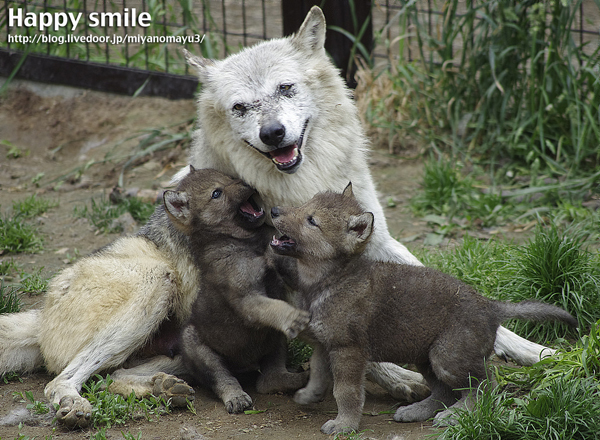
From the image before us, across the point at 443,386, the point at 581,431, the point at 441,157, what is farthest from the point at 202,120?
the point at 441,157

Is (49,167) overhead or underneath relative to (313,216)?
underneath

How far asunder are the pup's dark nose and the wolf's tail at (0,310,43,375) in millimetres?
2063

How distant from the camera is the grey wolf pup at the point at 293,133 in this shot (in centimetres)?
432

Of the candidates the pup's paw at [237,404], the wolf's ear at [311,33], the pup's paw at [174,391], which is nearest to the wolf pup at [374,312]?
the pup's paw at [237,404]

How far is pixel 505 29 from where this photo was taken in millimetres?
7285

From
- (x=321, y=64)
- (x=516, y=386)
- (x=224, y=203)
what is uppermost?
(x=321, y=64)

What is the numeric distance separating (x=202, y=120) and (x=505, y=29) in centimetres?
413

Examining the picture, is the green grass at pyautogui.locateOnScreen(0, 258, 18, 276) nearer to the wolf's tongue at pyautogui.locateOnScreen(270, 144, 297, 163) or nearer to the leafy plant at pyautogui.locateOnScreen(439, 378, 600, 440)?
the wolf's tongue at pyautogui.locateOnScreen(270, 144, 297, 163)

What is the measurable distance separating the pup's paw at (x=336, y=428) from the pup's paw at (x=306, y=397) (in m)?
0.43

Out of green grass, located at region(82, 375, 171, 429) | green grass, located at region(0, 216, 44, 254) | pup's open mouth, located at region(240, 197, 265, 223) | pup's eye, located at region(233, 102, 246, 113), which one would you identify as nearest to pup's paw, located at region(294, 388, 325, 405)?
green grass, located at region(82, 375, 171, 429)

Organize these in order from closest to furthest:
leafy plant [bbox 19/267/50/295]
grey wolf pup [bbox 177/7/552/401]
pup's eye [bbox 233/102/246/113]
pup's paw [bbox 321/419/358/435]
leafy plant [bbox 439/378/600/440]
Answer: leafy plant [bbox 439/378/600/440]
pup's paw [bbox 321/419/358/435]
grey wolf pup [bbox 177/7/552/401]
pup's eye [bbox 233/102/246/113]
leafy plant [bbox 19/267/50/295]

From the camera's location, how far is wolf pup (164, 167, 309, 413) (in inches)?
161

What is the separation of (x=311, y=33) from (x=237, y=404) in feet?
8.57

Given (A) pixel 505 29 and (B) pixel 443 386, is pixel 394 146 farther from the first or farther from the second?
(B) pixel 443 386
